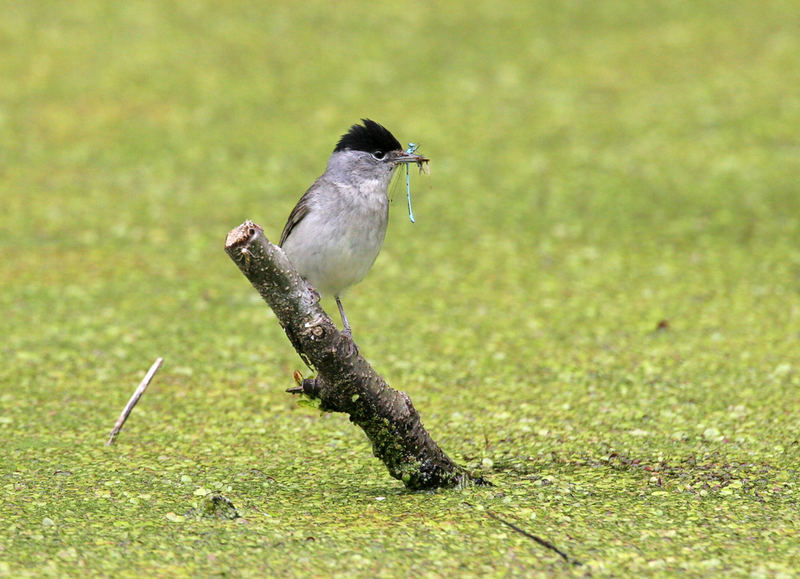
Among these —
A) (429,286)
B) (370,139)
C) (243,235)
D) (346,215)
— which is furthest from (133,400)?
(429,286)

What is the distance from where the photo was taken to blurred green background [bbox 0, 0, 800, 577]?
4.72 m

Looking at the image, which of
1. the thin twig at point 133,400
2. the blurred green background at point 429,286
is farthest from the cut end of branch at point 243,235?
the thin twig at point 133,400

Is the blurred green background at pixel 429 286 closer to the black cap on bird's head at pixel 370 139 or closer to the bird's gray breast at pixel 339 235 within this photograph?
the bird's gray breast at pixel 339 235

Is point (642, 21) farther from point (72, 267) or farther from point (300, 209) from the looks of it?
point (300, 209)

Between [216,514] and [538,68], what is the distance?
32.5 feet

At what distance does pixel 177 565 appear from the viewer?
13.9ft

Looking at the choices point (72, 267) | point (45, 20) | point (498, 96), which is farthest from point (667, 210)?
point (45, 20)

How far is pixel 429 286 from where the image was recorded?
8836 mm

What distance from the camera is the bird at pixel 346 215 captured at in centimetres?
535

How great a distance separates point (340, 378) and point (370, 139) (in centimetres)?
141

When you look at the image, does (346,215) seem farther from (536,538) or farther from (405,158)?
(536,538)

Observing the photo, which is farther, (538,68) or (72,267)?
(538,68)

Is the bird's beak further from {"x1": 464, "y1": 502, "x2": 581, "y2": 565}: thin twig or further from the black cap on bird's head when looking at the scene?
{"x1": 464, "y1": 502, "x2": 581, "y2": 565}: thin twig

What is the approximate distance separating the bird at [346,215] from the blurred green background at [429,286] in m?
1.05
